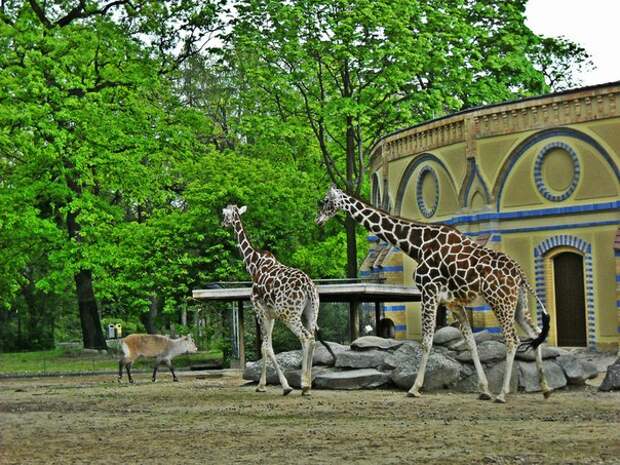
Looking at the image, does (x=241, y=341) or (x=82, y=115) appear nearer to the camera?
(x=241, y=341)

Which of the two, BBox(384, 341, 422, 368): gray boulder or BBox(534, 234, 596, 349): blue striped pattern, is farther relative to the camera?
BBox(534, 234, 596, 349): blue striped pattern

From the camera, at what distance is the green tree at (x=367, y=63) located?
38719 mm

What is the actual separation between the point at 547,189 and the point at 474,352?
14638 millimetres

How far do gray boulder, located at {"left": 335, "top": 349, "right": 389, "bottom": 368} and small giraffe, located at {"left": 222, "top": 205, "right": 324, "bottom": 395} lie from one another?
1.16m

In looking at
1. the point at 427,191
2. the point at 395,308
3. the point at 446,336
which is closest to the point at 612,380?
the point at 446,336

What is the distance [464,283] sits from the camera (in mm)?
18844

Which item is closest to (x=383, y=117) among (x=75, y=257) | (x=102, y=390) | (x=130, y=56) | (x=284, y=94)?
(x=284, y=94)

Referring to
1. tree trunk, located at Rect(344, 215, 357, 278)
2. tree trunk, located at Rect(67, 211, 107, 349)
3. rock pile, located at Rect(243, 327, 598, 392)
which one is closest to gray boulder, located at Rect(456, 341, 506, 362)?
rock pile, located at Rect(243, 327, 598, 392)

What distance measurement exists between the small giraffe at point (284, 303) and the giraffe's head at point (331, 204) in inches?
47.8

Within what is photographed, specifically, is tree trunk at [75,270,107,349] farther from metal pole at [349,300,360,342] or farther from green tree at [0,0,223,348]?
metal pole at [349,300,360,342]

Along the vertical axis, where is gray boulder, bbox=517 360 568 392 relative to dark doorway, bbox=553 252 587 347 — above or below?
below

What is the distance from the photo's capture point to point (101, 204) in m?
36.2

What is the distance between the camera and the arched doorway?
32031mm

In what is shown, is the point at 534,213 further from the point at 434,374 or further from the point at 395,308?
the point at 434,374
